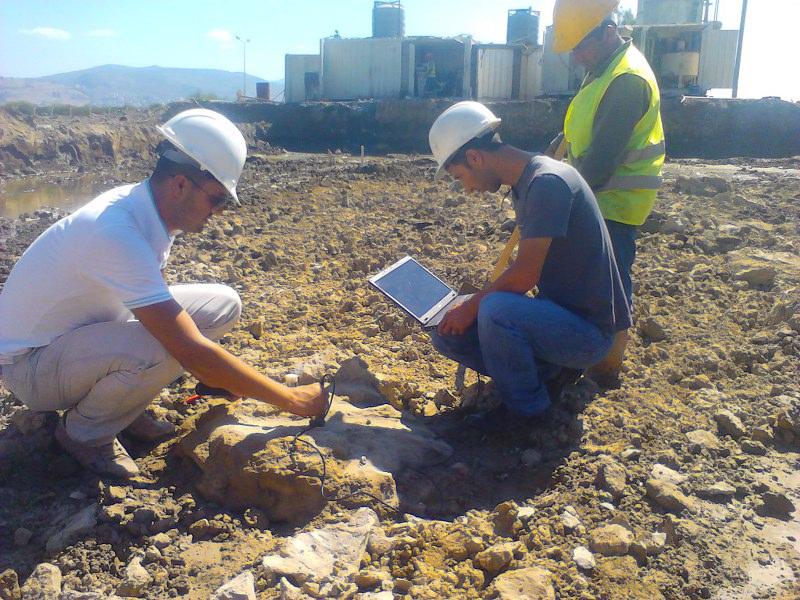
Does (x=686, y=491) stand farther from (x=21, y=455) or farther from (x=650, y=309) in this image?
(x=21, y=455)

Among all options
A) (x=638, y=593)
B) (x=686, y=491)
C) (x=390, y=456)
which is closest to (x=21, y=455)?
(x=390, y=456)

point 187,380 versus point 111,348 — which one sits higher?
point 111,348

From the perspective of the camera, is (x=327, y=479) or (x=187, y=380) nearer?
(x=327, y=479)

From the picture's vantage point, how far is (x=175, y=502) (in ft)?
9.11

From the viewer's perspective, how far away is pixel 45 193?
45.7 feet

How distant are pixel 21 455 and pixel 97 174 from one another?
14.5 metres

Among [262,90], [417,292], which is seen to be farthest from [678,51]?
[417,292]

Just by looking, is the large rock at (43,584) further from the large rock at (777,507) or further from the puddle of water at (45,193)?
the puddle of water at (45,193)

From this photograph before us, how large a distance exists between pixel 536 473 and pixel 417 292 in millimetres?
1071

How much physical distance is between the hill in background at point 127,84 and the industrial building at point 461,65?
3011 inches

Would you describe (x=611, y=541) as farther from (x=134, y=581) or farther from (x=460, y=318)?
(x=134, y=581)

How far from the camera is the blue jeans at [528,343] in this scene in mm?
3021

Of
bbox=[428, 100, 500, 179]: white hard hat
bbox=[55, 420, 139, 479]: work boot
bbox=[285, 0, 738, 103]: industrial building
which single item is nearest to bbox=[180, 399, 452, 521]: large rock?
bbox=[55, 420, 139, 479]: work boot

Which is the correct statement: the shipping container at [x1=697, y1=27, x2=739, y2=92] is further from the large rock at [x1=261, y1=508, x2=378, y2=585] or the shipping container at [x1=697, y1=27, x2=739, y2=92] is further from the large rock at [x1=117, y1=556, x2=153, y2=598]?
the large rock at [x1=117, y1=556, x2=153, y2=598]
